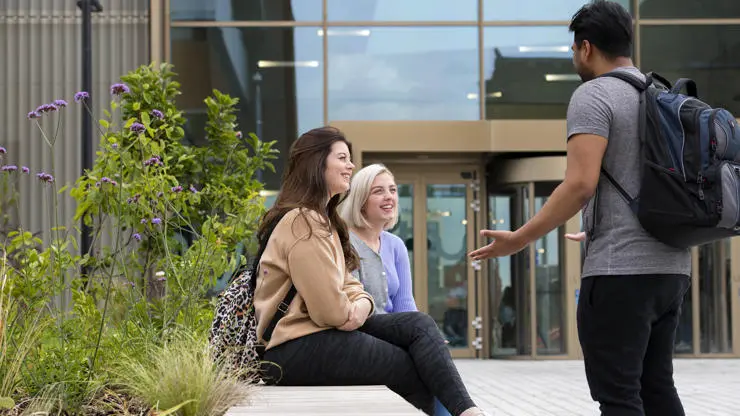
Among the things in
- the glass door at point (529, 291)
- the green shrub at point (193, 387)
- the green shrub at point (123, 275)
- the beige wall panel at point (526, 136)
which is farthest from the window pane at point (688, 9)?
the green shrub at point (193, 387)

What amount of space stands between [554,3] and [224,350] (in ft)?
43.1

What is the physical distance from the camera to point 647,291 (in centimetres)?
361

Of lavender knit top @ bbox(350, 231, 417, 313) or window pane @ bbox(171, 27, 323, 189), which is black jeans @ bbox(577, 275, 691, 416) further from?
window pane @ bbox(171, 27, 323, 189)

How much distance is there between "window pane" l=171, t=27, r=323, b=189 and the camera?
51.3 feet

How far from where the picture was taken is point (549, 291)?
642 inches

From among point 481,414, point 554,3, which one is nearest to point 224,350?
point 481,414

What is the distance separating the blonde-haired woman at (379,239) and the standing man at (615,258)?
2018mm

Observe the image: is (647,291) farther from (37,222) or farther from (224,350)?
(37,222)

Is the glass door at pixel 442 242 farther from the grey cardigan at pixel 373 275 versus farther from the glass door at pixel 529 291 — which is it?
the grey cardigan at pixel 373 275

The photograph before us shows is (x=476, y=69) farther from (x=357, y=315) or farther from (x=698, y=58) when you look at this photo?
(x=357, y=315)

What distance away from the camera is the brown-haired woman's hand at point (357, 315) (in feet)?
13.1

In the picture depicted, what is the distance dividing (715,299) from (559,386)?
5.66 metres

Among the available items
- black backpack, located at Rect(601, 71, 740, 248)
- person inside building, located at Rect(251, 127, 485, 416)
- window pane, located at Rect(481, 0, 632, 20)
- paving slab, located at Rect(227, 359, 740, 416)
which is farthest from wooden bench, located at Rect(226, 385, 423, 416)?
window pane, located at Rect(481, 0, 632, 20)

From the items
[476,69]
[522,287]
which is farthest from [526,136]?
[522,287]
